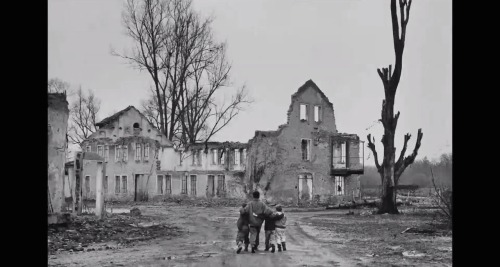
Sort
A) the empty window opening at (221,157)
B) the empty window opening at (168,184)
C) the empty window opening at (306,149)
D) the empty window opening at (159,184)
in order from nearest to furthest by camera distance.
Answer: the empty window opening at (306,149)
the empty window opening at (221,157)
the empty window opening at (168,184)
the empty window opening at (159,184)

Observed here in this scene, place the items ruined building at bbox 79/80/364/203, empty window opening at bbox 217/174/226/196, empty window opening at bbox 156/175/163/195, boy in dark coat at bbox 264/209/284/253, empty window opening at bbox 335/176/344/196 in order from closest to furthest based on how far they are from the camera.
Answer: boy in dark coat at bbox 264/209/284/253 < ruined building at bbox 79/80/364/203 < empty window opening at bbox 217/174/226/196 < empty window opening at bbox 335/176/344/196 < empty window opening at bbox 156/175/163/195

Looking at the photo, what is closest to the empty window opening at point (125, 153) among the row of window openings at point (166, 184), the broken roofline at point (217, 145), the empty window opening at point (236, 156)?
the row of window openings at point (166, 184)

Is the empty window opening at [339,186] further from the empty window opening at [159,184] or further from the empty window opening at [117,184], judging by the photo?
the empty window opening at [117,184]

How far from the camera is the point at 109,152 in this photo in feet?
135

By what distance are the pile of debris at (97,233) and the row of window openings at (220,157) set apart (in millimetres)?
17079

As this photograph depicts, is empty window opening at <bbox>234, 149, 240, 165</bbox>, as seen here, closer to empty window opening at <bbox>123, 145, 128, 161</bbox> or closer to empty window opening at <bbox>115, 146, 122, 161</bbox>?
empty window opening at <bbox>123, 145, 128, 161</bbox>

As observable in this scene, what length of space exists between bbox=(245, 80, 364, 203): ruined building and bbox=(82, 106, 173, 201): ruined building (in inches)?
324

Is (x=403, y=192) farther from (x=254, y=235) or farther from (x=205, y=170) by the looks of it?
(x=254, y=235)

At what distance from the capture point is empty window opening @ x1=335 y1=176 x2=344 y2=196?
3719 centimetres

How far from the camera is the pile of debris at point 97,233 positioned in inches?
528

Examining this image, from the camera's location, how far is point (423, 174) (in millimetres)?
30156

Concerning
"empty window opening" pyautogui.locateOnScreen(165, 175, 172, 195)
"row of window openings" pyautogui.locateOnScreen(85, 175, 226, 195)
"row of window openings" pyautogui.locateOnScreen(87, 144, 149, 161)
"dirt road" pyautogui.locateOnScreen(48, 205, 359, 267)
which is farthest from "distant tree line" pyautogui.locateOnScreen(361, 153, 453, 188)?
"row of window openings" pyautogui.locateOnScreen(87, 144, 149, 161)
